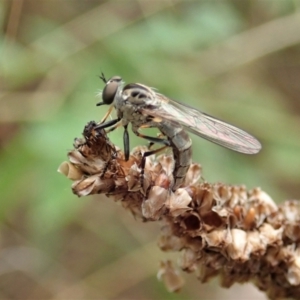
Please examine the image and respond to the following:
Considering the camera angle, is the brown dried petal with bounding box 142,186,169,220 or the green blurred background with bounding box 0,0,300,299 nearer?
the brown dried petal with bounding box 142,186,169,220

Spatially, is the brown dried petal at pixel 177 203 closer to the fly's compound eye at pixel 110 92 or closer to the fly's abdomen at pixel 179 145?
the fly's abdomen at pixel 179 145

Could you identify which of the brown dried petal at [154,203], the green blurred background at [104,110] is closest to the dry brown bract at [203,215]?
the brown dried petal at [154,203]

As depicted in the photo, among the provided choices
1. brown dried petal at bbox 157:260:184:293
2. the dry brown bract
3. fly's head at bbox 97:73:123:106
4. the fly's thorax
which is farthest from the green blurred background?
the dry brown bract

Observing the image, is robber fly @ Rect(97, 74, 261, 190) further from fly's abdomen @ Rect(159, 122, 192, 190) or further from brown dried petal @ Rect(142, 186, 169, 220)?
brown dried petal @ Rect(142, 186, 169, 220)

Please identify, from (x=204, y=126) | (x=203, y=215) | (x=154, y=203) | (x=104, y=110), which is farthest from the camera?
(x=104, y=110)

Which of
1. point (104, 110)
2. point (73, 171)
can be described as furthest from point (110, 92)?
point (104, 110)

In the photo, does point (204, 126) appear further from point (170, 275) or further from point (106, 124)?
point (170, 275)
